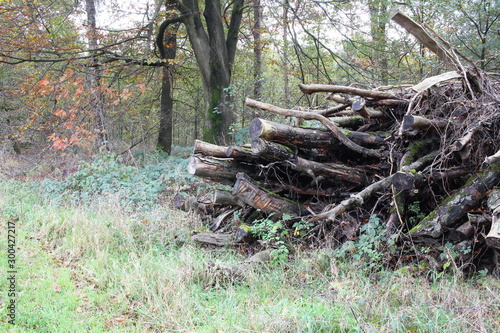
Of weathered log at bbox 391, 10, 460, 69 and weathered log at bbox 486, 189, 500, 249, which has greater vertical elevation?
weathered log at bbox 391, 10, 460, 69

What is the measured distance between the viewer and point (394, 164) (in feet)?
16.3

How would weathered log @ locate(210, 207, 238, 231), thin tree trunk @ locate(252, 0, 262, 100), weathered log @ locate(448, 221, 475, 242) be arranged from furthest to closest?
thin tree trunk @ locate(252, 0, 262, 100) → weathered log @ locate(210, 207, 238, 231) → weathered log @ locate(448, 221, 475, 242)

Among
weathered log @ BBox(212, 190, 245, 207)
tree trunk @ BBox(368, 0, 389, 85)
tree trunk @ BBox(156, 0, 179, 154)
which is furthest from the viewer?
tree trunk @ BBox(156, 0, 179, 154)

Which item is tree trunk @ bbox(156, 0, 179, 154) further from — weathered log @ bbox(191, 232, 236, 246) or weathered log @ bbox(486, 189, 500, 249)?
weathered log @ bbox(486, 189, 500, 249)

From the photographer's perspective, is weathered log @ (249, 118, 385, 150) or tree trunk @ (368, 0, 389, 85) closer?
weathered log @ (249, 118, 385, 150)

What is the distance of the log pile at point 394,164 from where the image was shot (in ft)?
13.5

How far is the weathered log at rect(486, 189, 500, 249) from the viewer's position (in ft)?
10.8

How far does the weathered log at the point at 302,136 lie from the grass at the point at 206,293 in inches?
57.0

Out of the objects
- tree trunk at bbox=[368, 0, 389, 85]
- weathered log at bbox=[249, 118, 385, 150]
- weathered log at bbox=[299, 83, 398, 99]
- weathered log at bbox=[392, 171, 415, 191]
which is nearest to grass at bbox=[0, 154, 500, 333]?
weathered log at bbox=[392, 171, 415, 191]

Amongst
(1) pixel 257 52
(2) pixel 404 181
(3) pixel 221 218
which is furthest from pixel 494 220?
(1) pixel 257 52

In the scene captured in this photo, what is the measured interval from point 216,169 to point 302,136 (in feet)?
4.21

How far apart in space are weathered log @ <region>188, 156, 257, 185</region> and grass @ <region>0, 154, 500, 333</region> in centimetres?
102

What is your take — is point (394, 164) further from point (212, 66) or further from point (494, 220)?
point (212, 66)

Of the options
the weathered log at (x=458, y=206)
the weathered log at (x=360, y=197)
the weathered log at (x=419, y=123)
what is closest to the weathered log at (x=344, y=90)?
the weathered log at (x=419, y=123)
